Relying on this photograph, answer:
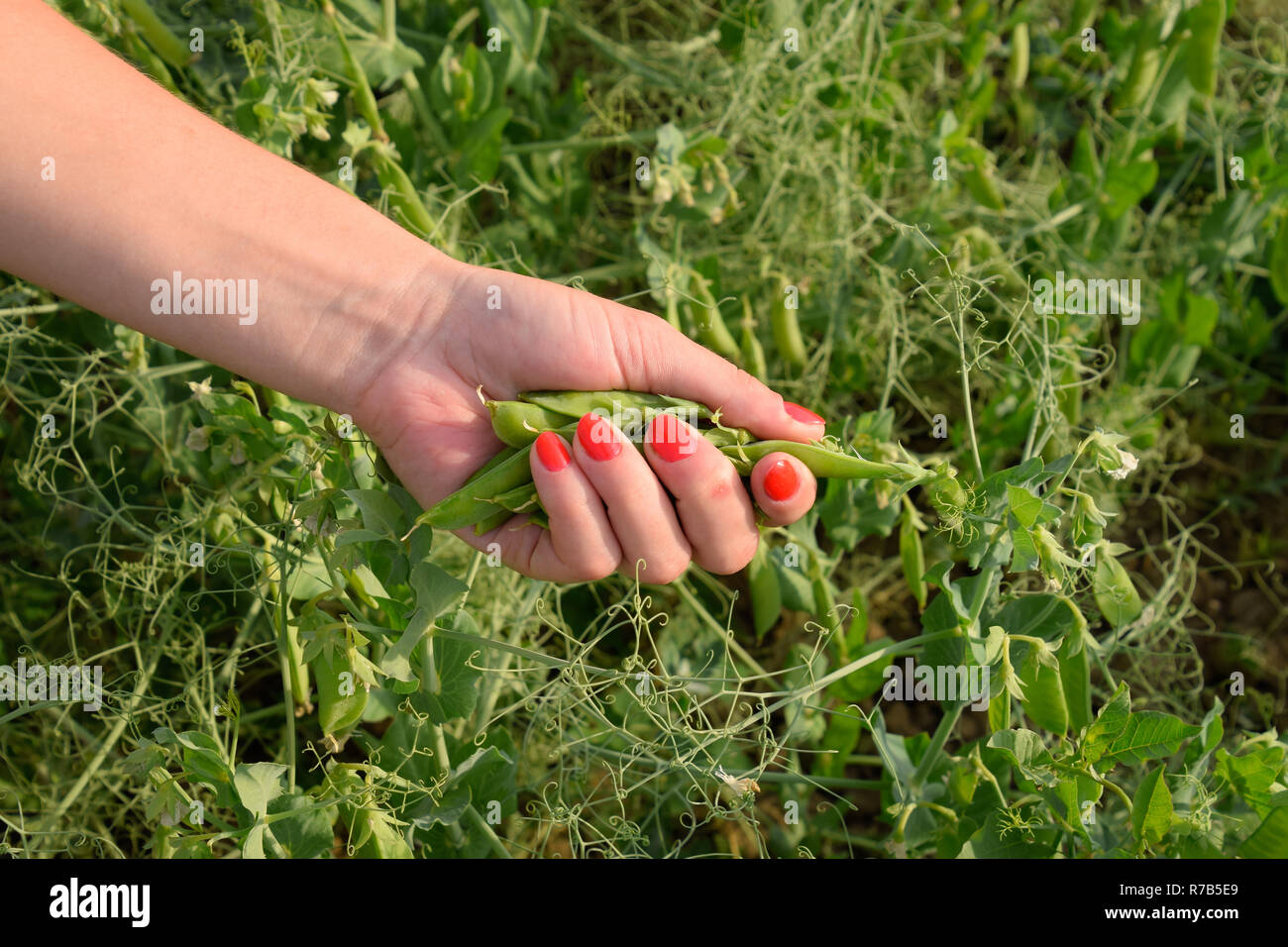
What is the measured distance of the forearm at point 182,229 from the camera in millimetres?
1137

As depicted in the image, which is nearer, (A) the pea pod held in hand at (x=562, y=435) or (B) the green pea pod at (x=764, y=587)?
(A) the pea pod held in hand at (x=562, y=435)

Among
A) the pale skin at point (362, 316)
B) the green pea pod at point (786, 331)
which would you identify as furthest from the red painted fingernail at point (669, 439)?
the green pea pod at point (786, 331)

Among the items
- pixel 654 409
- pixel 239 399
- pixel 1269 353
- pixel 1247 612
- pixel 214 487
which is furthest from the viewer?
pixel 1269 353

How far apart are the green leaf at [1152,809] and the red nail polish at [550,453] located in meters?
0.74

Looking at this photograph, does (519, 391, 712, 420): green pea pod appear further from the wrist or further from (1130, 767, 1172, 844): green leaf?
(1130, 767, 1172, 844): green leaf

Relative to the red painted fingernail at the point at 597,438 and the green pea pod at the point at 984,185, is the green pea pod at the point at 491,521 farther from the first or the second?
the green pea pod at the point at 984,185

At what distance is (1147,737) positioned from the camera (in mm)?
1140

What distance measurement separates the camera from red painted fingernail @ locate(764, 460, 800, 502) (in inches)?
46.7

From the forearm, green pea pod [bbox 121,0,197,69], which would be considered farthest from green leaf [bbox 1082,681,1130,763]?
green pea pod [bbox 121,0,197,69]

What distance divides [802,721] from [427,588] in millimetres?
712

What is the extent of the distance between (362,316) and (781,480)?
557 millimetres

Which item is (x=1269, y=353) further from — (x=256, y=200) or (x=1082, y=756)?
(x=256, y=200)

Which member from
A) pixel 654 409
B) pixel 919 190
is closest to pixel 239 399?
pixel 654 409
